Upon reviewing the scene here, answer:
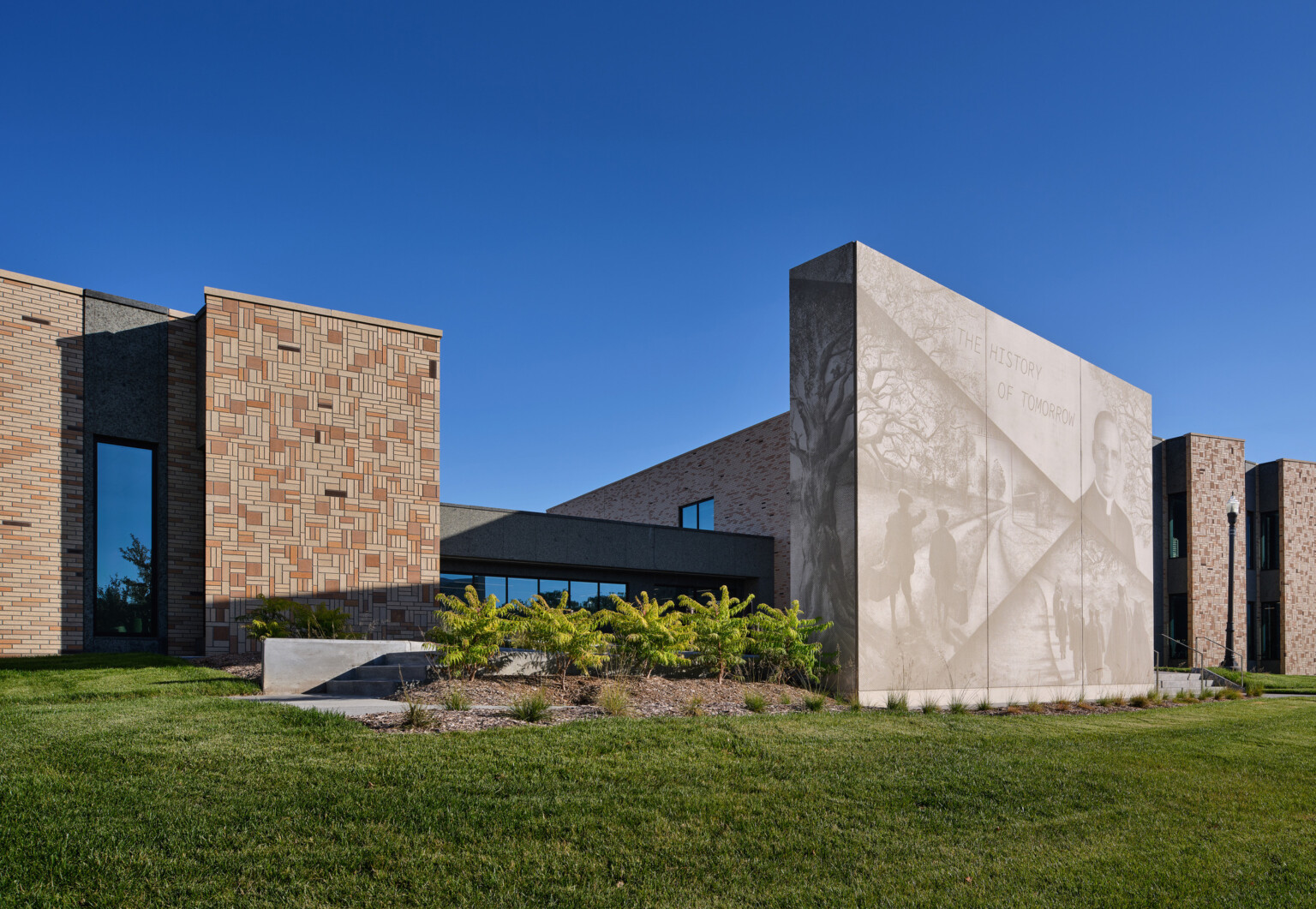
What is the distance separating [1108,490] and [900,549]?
8.52 meters

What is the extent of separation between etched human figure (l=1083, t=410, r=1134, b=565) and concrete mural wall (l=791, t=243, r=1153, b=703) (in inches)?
5.7

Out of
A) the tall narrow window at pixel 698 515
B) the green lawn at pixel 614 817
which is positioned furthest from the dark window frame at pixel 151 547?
the tall narrow window at pixel 698 515

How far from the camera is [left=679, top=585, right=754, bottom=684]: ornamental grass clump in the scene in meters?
12.1

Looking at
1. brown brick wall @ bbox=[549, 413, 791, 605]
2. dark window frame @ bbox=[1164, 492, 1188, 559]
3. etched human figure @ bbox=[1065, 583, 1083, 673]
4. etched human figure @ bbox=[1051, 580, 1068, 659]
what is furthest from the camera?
dark window frame @ bbox=[1164, 492, 1188, 559]

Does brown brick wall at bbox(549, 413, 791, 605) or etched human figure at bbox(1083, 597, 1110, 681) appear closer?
etched human figure at bbox(1083, 597, 1110, 681)

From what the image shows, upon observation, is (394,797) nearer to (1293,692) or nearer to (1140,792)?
(1140,792)

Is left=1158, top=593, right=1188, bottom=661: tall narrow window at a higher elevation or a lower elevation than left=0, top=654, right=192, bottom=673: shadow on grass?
lower

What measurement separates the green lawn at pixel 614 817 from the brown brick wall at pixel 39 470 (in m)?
9.67

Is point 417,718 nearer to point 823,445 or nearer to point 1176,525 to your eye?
point 823,445

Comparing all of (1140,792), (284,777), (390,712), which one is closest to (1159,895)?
(1140,792)

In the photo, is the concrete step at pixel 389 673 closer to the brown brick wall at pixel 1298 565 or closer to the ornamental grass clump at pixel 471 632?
the ornamental grass clump at pixel 471 632

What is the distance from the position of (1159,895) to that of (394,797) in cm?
466

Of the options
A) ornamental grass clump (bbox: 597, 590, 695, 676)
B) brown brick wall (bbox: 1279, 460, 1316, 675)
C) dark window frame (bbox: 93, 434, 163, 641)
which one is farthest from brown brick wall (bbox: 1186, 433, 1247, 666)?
dark window frame (bbox: 93, 434, 163, 641)

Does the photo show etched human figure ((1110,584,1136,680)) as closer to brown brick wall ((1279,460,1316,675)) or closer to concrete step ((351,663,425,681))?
concrete step ((351,663,425,681))
